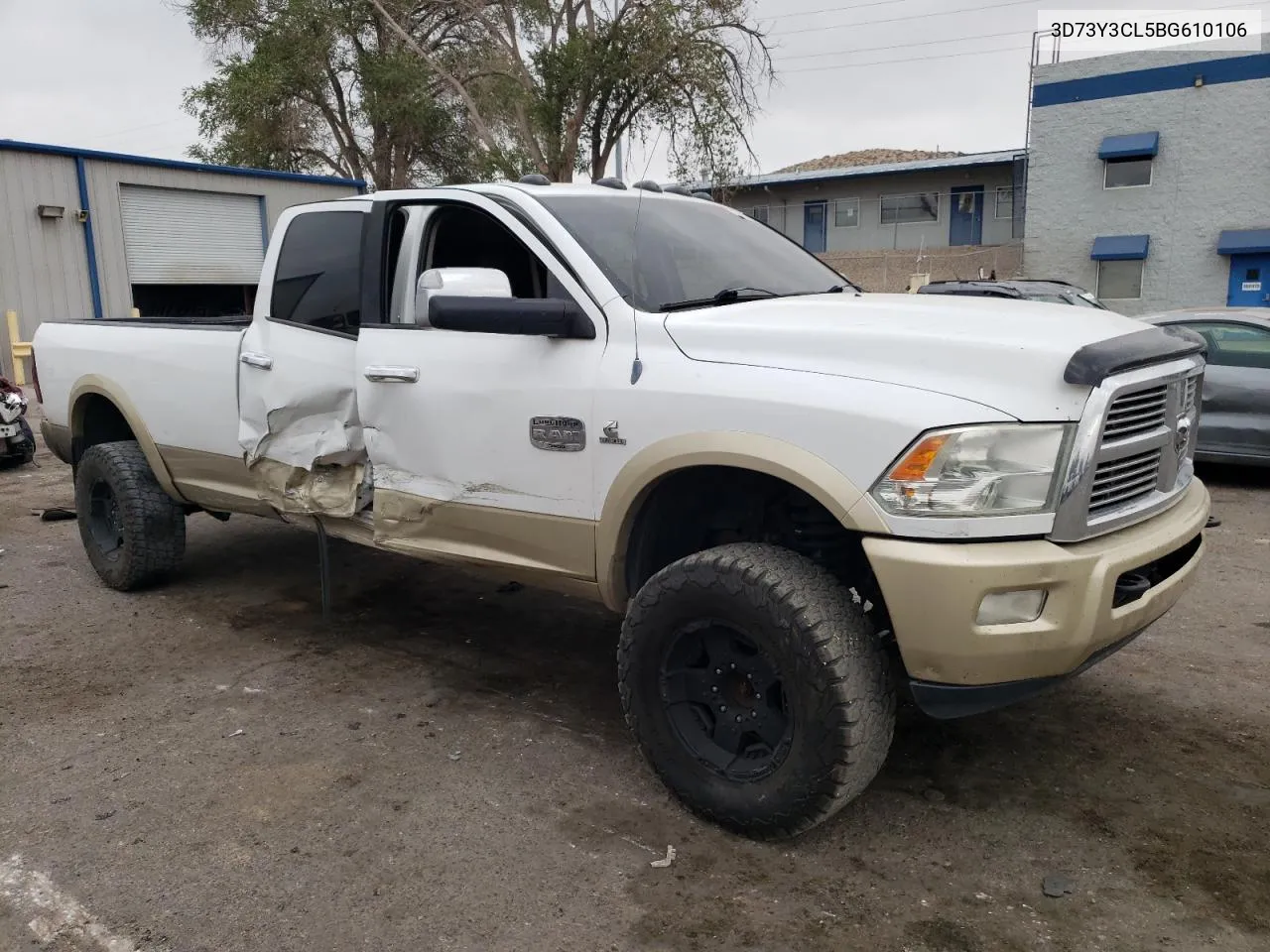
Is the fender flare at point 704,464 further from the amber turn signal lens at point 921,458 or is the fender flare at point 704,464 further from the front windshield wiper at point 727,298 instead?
the front windshield wiper at point 727,298

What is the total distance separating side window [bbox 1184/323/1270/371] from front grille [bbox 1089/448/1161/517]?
5.79 metres

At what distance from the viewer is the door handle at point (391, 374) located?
3.87 metres

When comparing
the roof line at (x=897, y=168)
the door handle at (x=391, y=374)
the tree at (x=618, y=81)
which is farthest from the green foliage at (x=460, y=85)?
the door handle at (x=391, y=374)

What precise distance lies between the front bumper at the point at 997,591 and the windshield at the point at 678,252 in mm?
1294

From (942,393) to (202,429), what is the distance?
3.75 m

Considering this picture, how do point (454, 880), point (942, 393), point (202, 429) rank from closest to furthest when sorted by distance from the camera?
1. point (942, 393)
2. point (454, 880)
3. point (202, 429)

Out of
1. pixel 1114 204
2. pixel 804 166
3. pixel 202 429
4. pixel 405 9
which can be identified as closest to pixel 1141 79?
pixel 1114 204

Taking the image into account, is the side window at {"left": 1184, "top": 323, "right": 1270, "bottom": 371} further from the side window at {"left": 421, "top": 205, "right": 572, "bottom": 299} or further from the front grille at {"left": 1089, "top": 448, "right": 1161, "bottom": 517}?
the side window at {"left": 421, "top": 205, "right": 572, "bottom": 299}

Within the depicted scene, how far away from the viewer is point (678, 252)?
12.7 ft

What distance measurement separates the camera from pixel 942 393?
274cm

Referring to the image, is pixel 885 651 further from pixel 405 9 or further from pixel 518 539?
pixel 405 9

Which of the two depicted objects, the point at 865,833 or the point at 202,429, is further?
the point at 202,429

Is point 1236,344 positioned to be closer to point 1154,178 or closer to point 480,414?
point 480,414

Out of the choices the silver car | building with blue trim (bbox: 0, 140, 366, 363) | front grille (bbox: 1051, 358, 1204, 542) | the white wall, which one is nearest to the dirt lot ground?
front grille (bbox: 1051, 358, 1204, 542)
